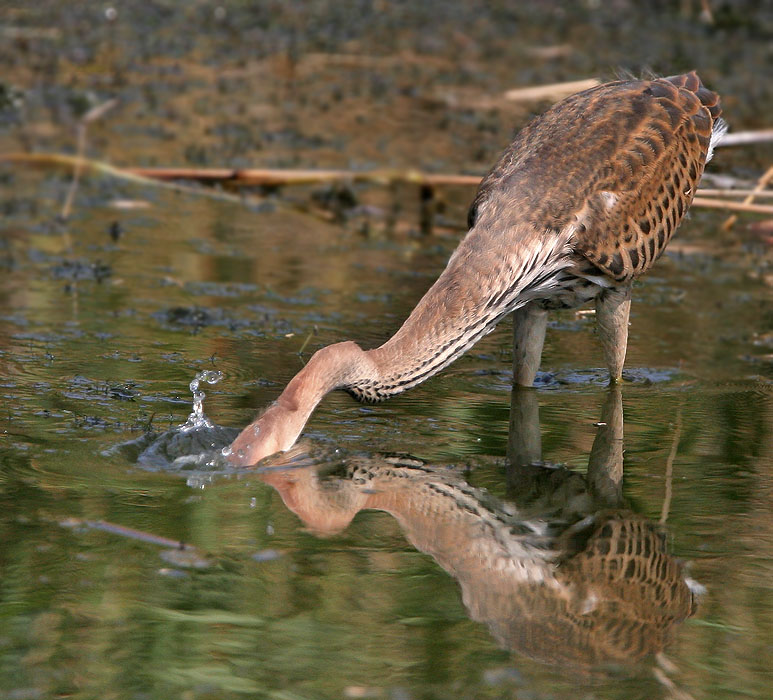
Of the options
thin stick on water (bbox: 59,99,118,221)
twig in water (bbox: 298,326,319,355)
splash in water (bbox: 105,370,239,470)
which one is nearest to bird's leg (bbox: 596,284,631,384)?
twig in water (bbox: 298,326,319,355)

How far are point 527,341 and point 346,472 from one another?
1.82 meters

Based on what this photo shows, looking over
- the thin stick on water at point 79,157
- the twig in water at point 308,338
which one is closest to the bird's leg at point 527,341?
the twig in water at point 308,338

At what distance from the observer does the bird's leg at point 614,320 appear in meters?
7.95

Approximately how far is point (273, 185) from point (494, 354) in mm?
4127

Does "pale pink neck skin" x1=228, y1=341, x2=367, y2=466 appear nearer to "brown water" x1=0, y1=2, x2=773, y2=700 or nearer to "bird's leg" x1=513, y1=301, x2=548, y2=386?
"brown water" x1=0, y1=2, x2=773, y2=700

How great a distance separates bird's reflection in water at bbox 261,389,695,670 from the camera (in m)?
4.99

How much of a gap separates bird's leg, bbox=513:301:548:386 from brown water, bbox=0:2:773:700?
15cm

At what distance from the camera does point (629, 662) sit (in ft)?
15.6

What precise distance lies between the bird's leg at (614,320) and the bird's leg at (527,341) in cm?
34

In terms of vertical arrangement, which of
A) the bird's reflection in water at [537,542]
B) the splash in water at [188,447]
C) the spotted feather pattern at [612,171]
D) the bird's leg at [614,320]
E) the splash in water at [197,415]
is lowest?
the bird's reflection in water at [537,542]

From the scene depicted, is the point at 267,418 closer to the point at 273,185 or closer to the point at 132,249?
the point at 132,249

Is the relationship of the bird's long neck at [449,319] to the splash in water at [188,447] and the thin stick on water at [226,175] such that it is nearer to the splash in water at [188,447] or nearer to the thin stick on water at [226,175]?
the splash in water at [188,447]

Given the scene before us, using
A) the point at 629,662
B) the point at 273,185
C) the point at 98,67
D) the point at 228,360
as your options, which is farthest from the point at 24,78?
the point at 629,662

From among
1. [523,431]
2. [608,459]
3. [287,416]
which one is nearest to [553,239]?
[523,431]
